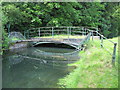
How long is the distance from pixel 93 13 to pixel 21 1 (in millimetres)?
8662

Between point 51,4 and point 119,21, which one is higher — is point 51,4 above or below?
above

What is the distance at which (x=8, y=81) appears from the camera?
17.7ft

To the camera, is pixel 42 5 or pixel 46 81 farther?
pixel 42 5

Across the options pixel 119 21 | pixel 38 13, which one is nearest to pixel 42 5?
pixel 38 13

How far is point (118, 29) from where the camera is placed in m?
21.5

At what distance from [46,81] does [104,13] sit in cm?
1717

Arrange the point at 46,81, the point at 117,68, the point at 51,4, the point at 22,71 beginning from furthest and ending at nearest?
the point at 51,4 → the point at 22,71 → the point at 46,81 → the point at 117,68

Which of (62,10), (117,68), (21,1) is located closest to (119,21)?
(62,10)

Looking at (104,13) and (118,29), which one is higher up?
(104,13)

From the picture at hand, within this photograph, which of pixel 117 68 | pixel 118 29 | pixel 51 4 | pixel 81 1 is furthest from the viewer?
pixel 118 29

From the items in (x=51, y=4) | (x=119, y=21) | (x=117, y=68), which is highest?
(x=51, y=4)

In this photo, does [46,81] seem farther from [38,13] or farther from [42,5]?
[42,5]

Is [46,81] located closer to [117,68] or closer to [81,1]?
[117,68]

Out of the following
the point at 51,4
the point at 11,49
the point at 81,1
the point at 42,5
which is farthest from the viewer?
the point at 81,1
